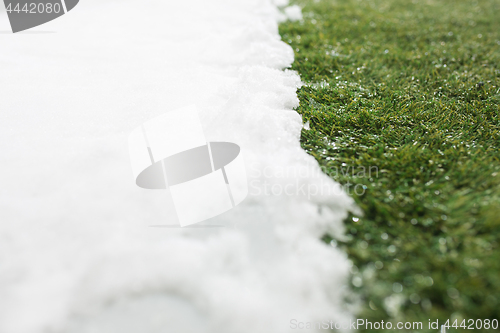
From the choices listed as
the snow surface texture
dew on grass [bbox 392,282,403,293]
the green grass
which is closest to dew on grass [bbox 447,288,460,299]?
the green grass

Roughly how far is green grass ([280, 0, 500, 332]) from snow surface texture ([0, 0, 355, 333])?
0.10 metres

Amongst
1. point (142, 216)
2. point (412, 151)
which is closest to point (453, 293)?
point (412, 151)

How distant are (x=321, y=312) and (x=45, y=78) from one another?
5.03ft

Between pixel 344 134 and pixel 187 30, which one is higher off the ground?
pixel 187 30

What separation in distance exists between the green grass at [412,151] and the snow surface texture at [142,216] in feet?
0.33

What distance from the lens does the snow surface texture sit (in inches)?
29.6

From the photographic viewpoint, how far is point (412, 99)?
1450 millimetres

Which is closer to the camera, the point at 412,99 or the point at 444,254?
the point at 444,254

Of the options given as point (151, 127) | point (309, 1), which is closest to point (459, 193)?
point (151, 127)

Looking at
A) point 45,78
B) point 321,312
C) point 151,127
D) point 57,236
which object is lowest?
point 321,312

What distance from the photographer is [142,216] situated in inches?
36.0

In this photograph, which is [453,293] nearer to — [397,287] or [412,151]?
[397,287]

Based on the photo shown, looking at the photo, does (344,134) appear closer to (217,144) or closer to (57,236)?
(217,144)

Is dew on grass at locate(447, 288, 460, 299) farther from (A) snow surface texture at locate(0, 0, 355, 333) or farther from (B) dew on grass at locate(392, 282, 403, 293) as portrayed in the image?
(A) snow surface texture at locate(0, 0, 355, 333)
